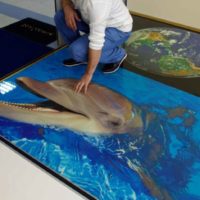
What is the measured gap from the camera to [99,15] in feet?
4.30

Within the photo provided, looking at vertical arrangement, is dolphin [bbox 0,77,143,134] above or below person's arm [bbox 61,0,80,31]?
below

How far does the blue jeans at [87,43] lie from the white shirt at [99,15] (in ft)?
0.24

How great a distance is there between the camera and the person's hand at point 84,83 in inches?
57.2

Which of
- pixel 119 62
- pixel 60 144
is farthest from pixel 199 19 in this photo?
pixel 60 144

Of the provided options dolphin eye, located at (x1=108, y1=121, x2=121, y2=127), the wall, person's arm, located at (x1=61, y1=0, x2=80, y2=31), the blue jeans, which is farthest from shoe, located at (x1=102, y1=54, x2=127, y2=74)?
the wall

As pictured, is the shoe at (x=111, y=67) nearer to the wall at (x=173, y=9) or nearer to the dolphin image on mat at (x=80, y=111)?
the dolphin image on mat at (x=80, y=111)

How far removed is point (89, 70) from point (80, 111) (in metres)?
0.20

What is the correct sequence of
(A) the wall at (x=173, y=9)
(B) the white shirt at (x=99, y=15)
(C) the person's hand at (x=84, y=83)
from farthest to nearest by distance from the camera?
(A) the wall at (x=173, y=9), (C) the person's hand at (x=84, y=83), (B) the white shirt at (x=99, y=15)

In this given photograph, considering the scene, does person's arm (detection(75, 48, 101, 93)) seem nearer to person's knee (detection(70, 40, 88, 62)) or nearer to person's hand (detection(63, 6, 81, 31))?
person's knee (detection(70, 40, 88, 62))

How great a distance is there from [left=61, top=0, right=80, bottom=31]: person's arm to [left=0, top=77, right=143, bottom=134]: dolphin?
328 millimetres

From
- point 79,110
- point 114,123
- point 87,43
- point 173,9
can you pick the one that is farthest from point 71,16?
point 173,9

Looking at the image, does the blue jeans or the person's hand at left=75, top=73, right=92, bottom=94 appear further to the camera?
the blue jeans

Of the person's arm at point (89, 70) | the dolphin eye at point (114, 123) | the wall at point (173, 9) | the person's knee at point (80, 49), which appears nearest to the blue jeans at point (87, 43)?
the person's knee at point (80, 49)

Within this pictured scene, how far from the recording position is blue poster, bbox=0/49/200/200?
1102mm
